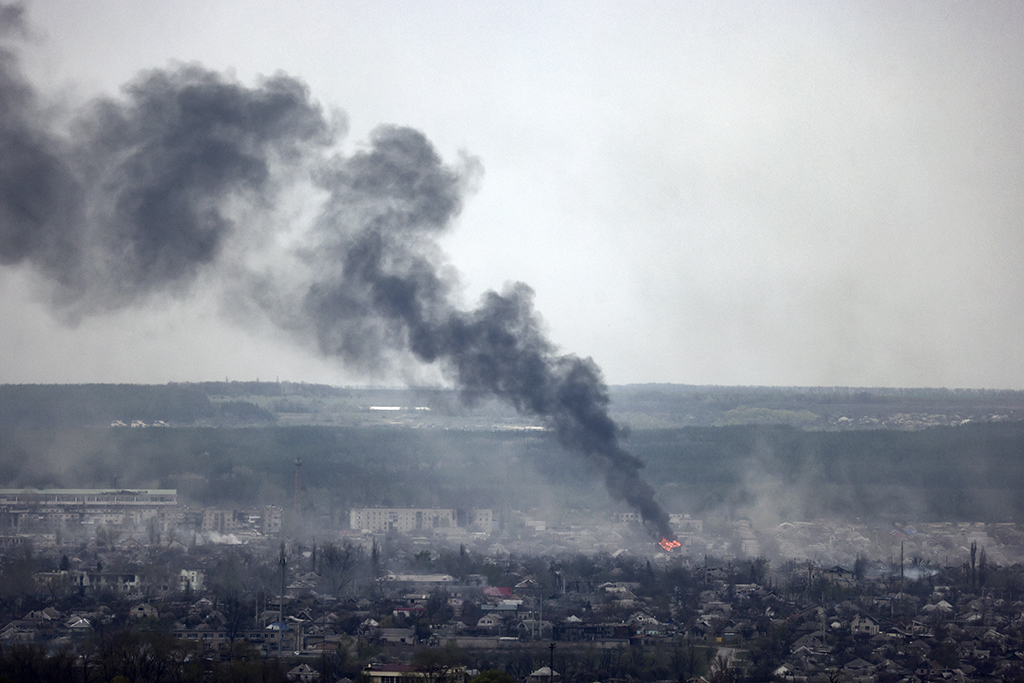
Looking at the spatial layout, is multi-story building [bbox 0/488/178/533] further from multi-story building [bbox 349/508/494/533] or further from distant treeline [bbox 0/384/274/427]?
distant treeline [bbox 0/384/274/427]

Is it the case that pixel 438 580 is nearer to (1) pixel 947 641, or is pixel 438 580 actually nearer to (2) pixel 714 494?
(1) pixel 947 641

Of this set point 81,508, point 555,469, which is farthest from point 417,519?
point 81,508

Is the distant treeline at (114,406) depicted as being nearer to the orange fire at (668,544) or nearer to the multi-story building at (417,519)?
the multi-story building at (417,519)

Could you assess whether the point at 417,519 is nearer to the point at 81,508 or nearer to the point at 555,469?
the point at 555,469

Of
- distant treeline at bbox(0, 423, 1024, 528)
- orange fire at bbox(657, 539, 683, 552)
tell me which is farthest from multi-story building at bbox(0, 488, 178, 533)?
orange fire at bbox(657, 539, 683, 552)

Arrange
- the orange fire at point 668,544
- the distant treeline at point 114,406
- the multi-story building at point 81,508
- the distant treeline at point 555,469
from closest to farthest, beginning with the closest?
the orange fire at point 668,544 < the multi-story building at point 81,508 < the distant treeline at point 555,469 < the distant treeline at point 114,406

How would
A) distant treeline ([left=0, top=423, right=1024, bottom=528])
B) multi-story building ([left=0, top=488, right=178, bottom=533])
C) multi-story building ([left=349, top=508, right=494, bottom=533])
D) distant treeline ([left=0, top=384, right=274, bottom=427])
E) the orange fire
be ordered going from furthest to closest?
1. distant treeline ([left=0, top=384, right=274, bottom=427])
2. distant treeline ([left=0, top=423, right=1024, bottom=528])
3. multi-story building ([left=349, top=508, right=494, bottom=533])
4. multi-story building ([left=0, top=488, right=178, bottom=533])
5. the orange fire

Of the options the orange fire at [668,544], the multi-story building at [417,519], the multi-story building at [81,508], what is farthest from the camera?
the multi-story building at [417,519]

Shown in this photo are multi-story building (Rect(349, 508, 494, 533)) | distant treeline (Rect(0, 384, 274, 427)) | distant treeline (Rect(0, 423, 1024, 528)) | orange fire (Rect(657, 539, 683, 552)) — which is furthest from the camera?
distant treeline (Rect(0, 384, 274, 427))

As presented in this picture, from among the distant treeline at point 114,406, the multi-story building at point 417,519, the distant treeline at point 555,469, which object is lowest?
the multi-story building at point 417,519

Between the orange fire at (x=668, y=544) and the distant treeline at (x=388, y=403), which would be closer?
the orange fire at (x=668, y=544)

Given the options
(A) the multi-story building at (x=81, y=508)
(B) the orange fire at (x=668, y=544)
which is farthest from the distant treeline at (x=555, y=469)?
(B) the orange fire at (x=668, y=544)

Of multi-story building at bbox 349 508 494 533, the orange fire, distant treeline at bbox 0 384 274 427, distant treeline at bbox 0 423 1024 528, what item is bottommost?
multi-story building at bbox 349 508 494 533
